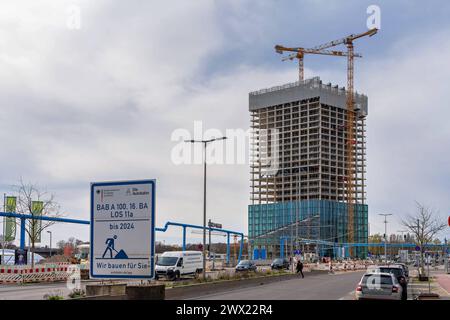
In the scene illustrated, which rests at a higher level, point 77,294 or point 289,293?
point 77,294

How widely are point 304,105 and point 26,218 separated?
159419 millimetres

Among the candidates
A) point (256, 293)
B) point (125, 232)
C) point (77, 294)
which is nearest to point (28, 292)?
point (77, 294)

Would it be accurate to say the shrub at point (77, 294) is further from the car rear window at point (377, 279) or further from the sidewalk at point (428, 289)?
the sidewalk at point (428, 289)

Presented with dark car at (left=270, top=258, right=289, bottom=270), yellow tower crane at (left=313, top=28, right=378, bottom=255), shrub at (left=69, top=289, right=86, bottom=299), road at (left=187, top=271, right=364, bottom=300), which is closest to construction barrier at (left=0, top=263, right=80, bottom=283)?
road at (left=187, top=271, right=364, bottom=300)

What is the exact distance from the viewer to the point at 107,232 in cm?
1139

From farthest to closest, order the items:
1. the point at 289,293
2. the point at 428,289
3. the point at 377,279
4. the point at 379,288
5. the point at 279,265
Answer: the point at 279,265 → the point at 428,289 → the point at 289,293 → the point at 377,279 → the point at 379,288

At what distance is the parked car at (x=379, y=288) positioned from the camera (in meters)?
22.3

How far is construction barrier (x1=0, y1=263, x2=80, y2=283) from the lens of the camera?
3881 centimetres

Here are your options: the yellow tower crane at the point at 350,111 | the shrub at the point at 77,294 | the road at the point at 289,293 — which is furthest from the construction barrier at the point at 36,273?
the yellow tower crane at the point at 350,111

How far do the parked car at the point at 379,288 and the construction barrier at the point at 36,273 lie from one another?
24.8 metres

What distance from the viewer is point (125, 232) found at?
11.2 m

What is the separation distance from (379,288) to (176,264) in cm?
2607

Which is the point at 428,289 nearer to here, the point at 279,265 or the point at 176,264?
the point at 176,264
